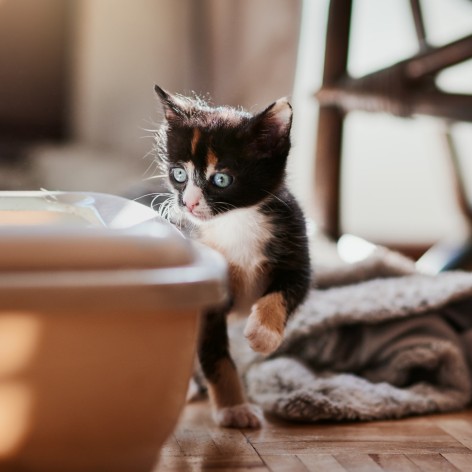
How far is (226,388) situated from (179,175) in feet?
1.26

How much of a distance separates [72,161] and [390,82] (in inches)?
39.9

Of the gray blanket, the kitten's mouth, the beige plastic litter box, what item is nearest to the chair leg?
the gray blanket

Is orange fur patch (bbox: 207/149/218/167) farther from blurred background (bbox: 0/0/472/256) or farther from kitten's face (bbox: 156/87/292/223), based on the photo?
blurred background (bbox: 0/0/472/256)

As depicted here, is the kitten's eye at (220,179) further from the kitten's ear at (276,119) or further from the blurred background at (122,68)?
the blurred background at (122,68)

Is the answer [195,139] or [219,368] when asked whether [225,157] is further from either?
[219,368]

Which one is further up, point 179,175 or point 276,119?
point 276,119

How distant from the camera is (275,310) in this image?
4.09ft

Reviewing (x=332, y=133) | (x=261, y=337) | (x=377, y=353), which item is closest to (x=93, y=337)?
(x=261, y=337)

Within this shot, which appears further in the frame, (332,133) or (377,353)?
(332,133)

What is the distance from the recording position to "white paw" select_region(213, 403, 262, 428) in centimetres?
130

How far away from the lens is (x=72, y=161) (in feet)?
7.93

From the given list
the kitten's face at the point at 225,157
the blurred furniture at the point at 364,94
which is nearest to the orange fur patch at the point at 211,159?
the kitten's face at the point at 225,157

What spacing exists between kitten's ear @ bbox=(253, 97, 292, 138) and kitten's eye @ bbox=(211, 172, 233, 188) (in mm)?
99

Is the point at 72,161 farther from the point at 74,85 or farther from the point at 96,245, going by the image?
the point at 96,245
